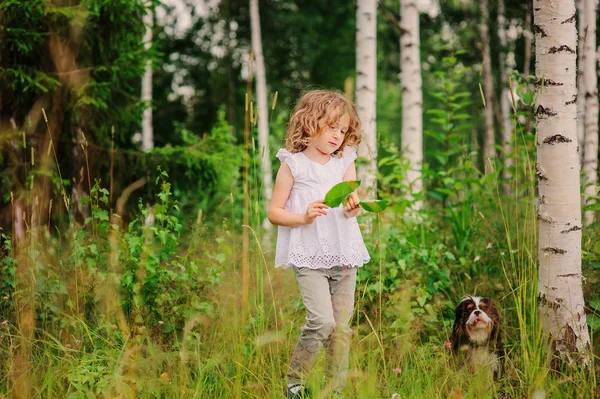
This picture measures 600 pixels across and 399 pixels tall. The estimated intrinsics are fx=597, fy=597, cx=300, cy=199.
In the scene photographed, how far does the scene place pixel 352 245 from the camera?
296 cm

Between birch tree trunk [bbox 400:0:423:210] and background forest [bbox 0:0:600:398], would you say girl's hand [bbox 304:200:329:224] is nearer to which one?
background forest [bbox 0:0:600:398]

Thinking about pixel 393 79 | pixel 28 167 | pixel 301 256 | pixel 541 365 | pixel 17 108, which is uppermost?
pixel 393 79

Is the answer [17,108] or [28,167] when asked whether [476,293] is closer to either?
[28,167]

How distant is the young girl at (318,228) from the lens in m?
2.84

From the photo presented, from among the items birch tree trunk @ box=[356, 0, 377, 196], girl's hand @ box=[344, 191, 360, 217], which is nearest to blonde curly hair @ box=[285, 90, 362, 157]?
girl's hand @ box=[344, 191, 360, 217]

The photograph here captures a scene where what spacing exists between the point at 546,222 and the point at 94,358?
2357 mm

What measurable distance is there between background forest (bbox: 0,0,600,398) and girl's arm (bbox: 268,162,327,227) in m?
0.12

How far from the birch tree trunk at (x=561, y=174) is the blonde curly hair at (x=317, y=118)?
0.97m

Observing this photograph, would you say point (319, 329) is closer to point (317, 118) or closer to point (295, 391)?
point (295, 391)

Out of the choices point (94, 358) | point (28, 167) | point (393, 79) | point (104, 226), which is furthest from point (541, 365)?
point (393, 79)

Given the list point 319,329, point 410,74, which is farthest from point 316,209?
point 410,74

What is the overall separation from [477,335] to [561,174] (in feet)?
3.10

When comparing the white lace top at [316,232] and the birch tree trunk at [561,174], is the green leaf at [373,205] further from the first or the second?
the birch tree trunk at [561,174]

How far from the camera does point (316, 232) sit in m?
2.92
